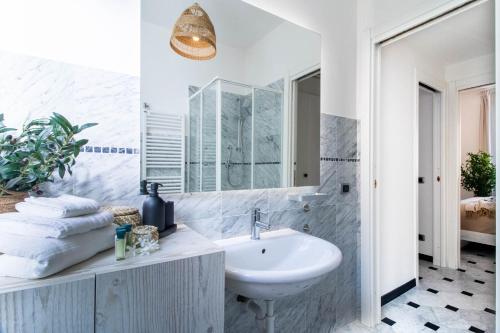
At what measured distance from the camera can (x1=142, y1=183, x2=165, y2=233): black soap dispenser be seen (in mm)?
961

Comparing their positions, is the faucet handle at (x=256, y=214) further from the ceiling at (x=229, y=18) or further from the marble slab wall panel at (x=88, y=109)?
the ceiling at (x=229, y=18)

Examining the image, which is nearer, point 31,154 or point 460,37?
point 31,154

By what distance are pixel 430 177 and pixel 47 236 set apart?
3.61 m

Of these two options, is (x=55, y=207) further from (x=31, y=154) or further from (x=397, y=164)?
(x=397, y=164)

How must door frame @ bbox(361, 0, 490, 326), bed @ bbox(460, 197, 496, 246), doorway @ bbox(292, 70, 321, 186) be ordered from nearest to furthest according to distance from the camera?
doorway @ bbox(292, 70, 321, 186) → door frame @ bbox(361, 0, 490, 326) → bed @ bbox(460, 197, 496, 246)

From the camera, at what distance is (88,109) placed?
1002mm

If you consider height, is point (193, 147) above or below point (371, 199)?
above

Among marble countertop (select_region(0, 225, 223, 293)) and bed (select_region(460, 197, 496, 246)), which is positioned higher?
marble countertop (select_region(0, 225, 223, 293))

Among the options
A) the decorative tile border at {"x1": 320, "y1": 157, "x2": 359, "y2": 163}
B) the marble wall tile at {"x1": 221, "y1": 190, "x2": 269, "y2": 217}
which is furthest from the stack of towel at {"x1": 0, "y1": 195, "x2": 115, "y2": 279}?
the decorative tile border at {"x1": 320, "y1": 157, "x2": 359, "y2": 163}

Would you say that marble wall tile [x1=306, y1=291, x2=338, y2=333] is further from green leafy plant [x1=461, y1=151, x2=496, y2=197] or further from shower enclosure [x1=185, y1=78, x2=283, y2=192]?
green leafy plant [x1=461, y1=151, x2=496, y2=197]

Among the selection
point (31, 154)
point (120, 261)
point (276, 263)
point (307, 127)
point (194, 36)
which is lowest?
point (276, 263)

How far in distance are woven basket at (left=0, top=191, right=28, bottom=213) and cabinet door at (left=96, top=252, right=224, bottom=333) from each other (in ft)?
1.21

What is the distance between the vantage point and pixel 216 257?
2.69ft

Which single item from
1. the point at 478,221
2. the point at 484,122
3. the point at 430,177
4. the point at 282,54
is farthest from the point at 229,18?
the point at 484,122
